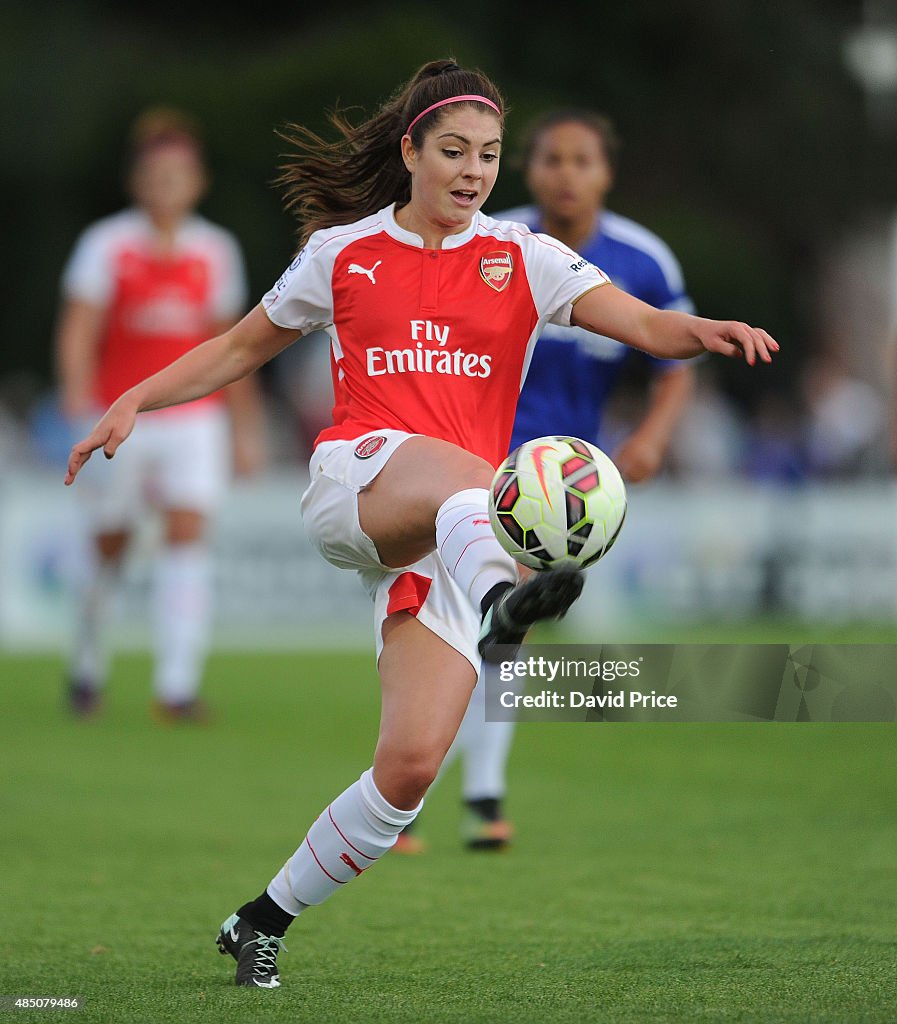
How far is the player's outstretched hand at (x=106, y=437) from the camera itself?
15.3 ft

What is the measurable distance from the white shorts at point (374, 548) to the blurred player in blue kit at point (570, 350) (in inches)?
78.5

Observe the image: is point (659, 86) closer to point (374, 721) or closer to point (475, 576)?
point (374, 721)

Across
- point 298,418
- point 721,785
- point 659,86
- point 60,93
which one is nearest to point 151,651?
point 721,785

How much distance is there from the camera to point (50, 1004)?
437cm

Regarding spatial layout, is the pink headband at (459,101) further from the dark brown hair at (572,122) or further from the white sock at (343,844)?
the dark brown hair at (572,122)

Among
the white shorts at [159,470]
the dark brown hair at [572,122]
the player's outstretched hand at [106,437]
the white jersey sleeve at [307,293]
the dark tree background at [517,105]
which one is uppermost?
the dark tree background at [517,105]

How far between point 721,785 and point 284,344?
3.96 m

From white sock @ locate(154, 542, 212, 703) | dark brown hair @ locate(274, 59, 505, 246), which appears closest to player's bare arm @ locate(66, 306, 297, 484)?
dark brown hair @ locate(274, 59, 505, 246)

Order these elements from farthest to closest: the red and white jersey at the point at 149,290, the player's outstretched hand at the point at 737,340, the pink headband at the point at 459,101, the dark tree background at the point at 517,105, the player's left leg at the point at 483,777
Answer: the dark tree background at the point at 517,105
the red and white jersey at the point at 149,290
the player's left leg at the point at 483,777
the pink headband at the point at 459,101
the player's outstretched hand at the point at 737,340

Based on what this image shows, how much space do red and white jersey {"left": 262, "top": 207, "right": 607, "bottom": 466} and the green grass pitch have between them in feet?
4.52

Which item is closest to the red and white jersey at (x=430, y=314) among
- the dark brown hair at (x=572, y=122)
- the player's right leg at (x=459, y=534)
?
the player's right leg at (x=459, y=534)

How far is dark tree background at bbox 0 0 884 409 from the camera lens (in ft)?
72.2

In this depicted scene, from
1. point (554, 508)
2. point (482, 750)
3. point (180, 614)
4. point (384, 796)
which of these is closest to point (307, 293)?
point (554, 508)

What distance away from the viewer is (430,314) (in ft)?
15.8
